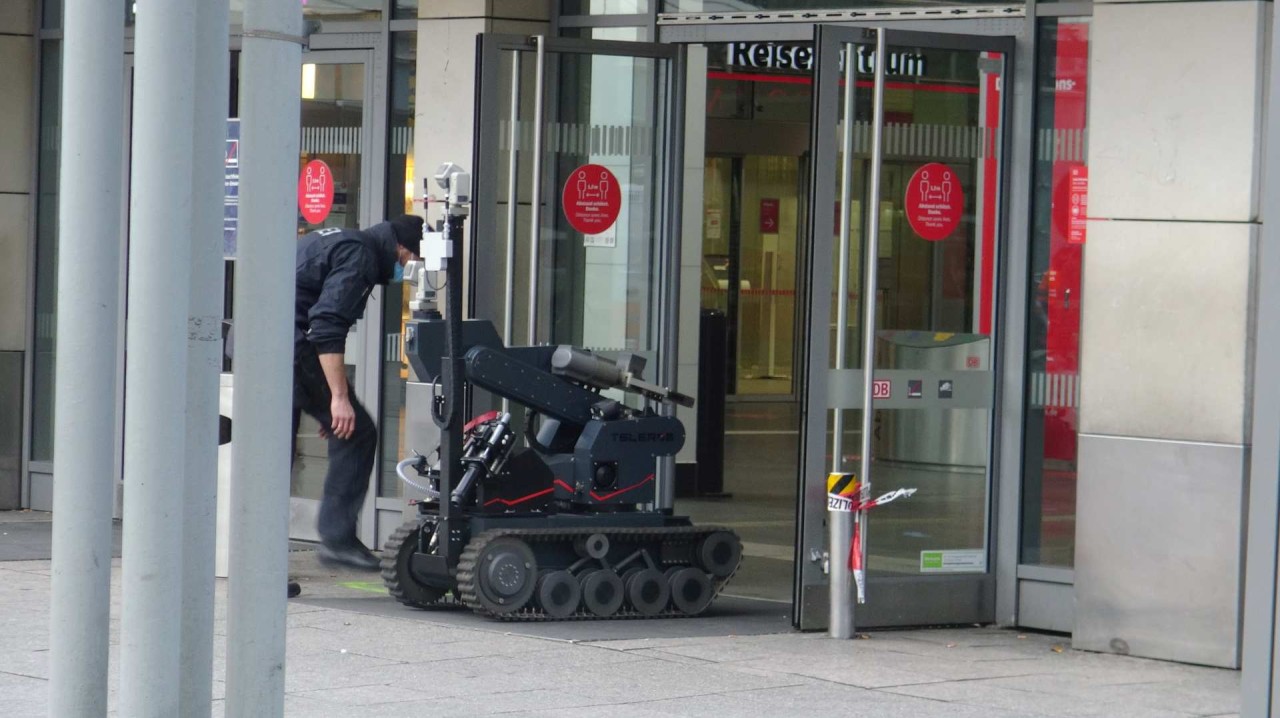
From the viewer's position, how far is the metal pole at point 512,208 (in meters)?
9.45

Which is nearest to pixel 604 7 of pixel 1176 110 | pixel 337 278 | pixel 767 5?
pixel 767 5

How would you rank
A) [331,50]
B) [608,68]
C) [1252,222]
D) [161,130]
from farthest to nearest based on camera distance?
[331,50], [608,68], [1252,222], [161,130]

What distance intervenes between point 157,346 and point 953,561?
5.51 m

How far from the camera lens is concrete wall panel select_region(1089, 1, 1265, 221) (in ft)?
25.3

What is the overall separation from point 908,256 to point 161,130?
17.0ft

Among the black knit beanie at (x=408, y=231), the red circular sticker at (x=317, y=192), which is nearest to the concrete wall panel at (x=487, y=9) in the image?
the red circular sticker at (x=317, y=192)

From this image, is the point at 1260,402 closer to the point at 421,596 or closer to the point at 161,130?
the point at 161,130

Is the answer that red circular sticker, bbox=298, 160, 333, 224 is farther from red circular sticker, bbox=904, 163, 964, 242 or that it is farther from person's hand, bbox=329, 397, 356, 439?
red circular sticker, bbox=904, 163, 964, 242

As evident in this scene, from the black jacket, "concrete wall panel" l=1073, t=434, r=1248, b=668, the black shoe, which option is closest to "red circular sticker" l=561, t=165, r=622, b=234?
the black jacket

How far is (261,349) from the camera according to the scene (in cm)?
393

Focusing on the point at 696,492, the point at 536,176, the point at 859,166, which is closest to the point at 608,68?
the point at 536,176

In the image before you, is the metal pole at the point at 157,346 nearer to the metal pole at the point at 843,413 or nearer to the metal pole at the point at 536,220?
the metal pole at the point at 843,413

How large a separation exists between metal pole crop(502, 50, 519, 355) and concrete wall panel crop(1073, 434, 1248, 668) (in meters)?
2.97

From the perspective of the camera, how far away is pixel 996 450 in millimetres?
8805
